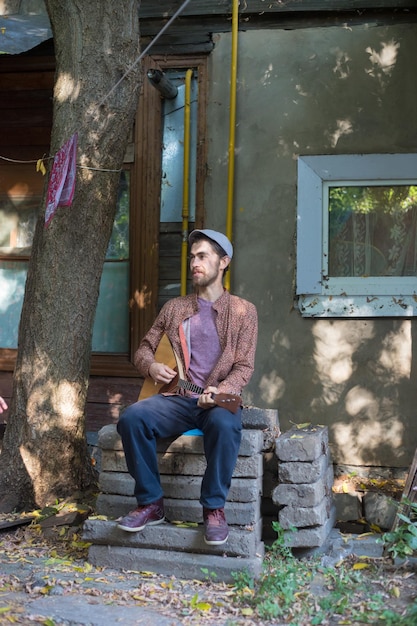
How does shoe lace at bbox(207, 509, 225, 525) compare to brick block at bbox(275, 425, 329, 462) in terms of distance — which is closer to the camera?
shoe lace at bbox(207, 509, 225, 525)

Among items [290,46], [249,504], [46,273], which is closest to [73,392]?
[46,273]

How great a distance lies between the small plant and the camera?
14.3 ft

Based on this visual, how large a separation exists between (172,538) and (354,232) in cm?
332

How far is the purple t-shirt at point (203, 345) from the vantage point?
4664 mm

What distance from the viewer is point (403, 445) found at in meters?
6.36

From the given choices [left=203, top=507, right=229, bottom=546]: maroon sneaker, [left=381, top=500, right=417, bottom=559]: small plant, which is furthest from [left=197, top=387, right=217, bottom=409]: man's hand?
[left=381, top=500, right=417, bottom=559]: small plant

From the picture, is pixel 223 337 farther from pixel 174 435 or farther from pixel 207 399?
pixel 174 435

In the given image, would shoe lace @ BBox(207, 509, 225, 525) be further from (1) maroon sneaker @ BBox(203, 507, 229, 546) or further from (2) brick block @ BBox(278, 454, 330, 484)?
(2) brick block @ BBox(278, 454, 330, 484)

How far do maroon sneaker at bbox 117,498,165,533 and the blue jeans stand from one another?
0.16 ft

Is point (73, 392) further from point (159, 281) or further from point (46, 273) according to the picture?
point (159, 281)

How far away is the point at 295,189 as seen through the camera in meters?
6.59

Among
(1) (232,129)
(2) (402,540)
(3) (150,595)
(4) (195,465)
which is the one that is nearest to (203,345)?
(4) (195,465)

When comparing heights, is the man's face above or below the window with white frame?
below

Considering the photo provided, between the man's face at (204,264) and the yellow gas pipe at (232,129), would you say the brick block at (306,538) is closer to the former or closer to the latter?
the man's face at (204,264)
